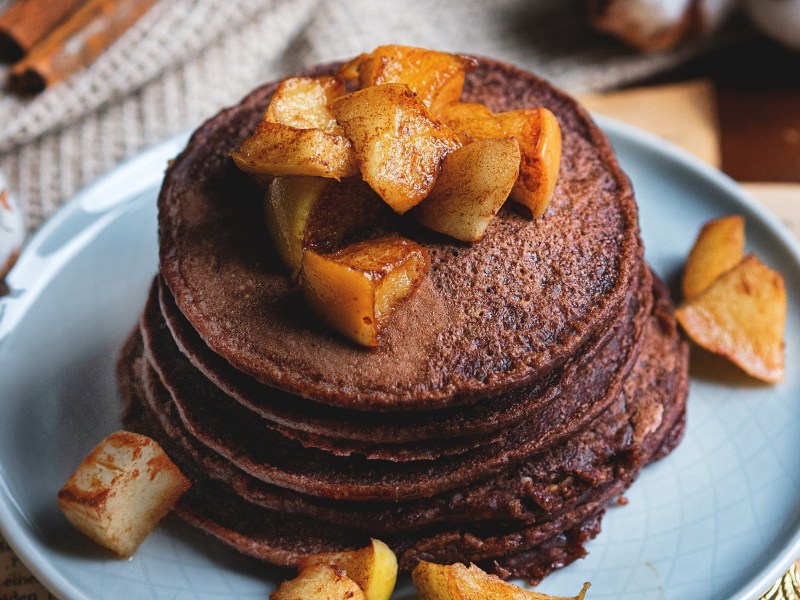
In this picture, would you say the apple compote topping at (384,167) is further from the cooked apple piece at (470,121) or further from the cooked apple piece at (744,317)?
the cooked apple piece at (744,317)

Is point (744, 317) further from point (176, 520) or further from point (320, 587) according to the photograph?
point (176, 520)

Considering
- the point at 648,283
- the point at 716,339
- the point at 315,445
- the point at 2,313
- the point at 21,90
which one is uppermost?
the point at 21,90

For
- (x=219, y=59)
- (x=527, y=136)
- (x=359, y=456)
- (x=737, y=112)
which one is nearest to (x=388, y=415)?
(x=359, y=456)

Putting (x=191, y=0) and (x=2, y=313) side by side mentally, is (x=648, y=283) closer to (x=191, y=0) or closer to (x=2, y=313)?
(x=2, y=313)

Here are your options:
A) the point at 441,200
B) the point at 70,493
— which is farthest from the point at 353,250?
the point at 70,493

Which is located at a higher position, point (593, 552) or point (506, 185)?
point (506, 185)

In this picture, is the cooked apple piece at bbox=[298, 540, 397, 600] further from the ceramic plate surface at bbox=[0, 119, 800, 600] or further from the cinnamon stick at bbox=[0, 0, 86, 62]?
the cinnamon stick at bbox=[0, 0, 86, 62]
